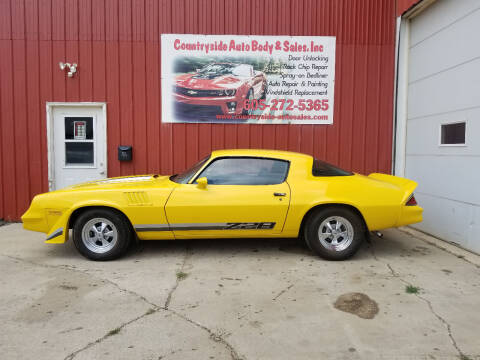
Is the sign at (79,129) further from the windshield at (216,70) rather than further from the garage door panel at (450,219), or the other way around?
the garage door panel at (450,219)

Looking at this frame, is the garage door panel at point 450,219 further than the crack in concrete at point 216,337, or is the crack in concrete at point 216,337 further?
the garage door panel at point 450,219

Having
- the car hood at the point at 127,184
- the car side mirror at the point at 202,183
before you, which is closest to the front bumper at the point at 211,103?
the car hood at the point at 127,184

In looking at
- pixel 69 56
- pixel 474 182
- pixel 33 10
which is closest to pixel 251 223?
pixel 474 182

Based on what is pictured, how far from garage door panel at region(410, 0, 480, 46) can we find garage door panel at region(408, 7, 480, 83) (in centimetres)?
9

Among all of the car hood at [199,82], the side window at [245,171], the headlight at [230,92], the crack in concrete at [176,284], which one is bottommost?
the crack in concrete at [176,284]

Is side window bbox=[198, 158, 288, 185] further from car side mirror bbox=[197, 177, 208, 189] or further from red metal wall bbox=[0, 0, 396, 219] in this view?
red metal wall bbox=[0, 0, 396, 219]

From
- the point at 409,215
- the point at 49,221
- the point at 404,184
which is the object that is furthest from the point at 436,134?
the point at 49,221

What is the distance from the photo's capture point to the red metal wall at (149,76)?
254 inches

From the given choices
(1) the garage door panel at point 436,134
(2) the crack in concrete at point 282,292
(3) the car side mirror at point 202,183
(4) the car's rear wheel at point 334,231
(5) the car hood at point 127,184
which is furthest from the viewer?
(1) the garage door panel at point 436,134

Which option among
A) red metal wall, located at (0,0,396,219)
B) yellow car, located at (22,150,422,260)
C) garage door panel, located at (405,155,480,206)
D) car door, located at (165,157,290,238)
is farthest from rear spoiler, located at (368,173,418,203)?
red metal wall, located at (0,0,396,219)

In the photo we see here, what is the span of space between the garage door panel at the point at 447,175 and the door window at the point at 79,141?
20.1 ft

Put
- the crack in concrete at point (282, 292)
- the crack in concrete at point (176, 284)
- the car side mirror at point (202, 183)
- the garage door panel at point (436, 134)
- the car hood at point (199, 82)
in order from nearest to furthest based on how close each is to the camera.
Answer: the crack in concrete at point (176, 284), the crack in concrete at point (282, 292), the car side mirror at point (202, 183), the garage door panel at point (436, 134), the car hood at point (199, 82)

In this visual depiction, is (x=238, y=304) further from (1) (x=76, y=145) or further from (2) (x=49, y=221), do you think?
(1) (x=76, y=145)

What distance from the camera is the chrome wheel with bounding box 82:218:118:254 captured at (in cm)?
423
